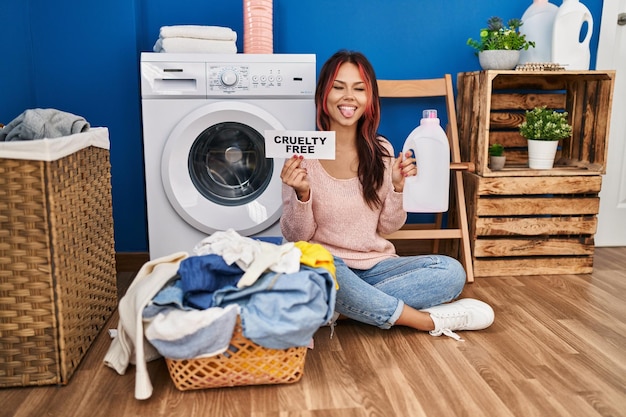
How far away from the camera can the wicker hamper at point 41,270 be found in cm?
138

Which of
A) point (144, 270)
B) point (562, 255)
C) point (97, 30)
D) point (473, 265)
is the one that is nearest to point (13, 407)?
point (144, 270)

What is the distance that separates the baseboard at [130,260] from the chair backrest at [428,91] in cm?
121

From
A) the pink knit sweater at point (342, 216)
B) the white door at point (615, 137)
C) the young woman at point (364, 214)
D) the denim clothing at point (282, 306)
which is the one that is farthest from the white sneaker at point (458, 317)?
the white door at point (615, 137)

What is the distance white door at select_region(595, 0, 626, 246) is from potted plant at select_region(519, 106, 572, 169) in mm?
520

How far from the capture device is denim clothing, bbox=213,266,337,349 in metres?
1.38

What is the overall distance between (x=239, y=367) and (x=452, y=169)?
4.36ft

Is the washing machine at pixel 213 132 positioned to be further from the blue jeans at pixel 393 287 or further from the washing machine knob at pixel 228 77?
the blue jeans at pixel 393 287

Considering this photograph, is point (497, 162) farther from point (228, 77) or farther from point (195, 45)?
point (195, 45)

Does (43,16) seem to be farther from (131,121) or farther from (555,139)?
(555,139)

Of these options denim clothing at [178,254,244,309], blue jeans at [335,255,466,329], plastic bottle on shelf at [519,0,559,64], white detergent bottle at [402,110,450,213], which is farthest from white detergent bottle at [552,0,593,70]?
denim clothing at [178,254,244,309]

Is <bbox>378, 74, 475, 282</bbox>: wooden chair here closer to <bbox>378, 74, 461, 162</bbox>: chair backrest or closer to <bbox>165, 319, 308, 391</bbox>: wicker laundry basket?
<bbox>378, 74, 461, 162</bbox>: chair backrest

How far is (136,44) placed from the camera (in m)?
2.46

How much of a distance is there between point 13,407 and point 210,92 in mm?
1218

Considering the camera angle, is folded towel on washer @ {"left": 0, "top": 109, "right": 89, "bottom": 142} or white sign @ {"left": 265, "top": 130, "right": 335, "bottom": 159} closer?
folded towel on washer @ {"left": 0, "top": 109, "right": 89, "bottom": 142}
